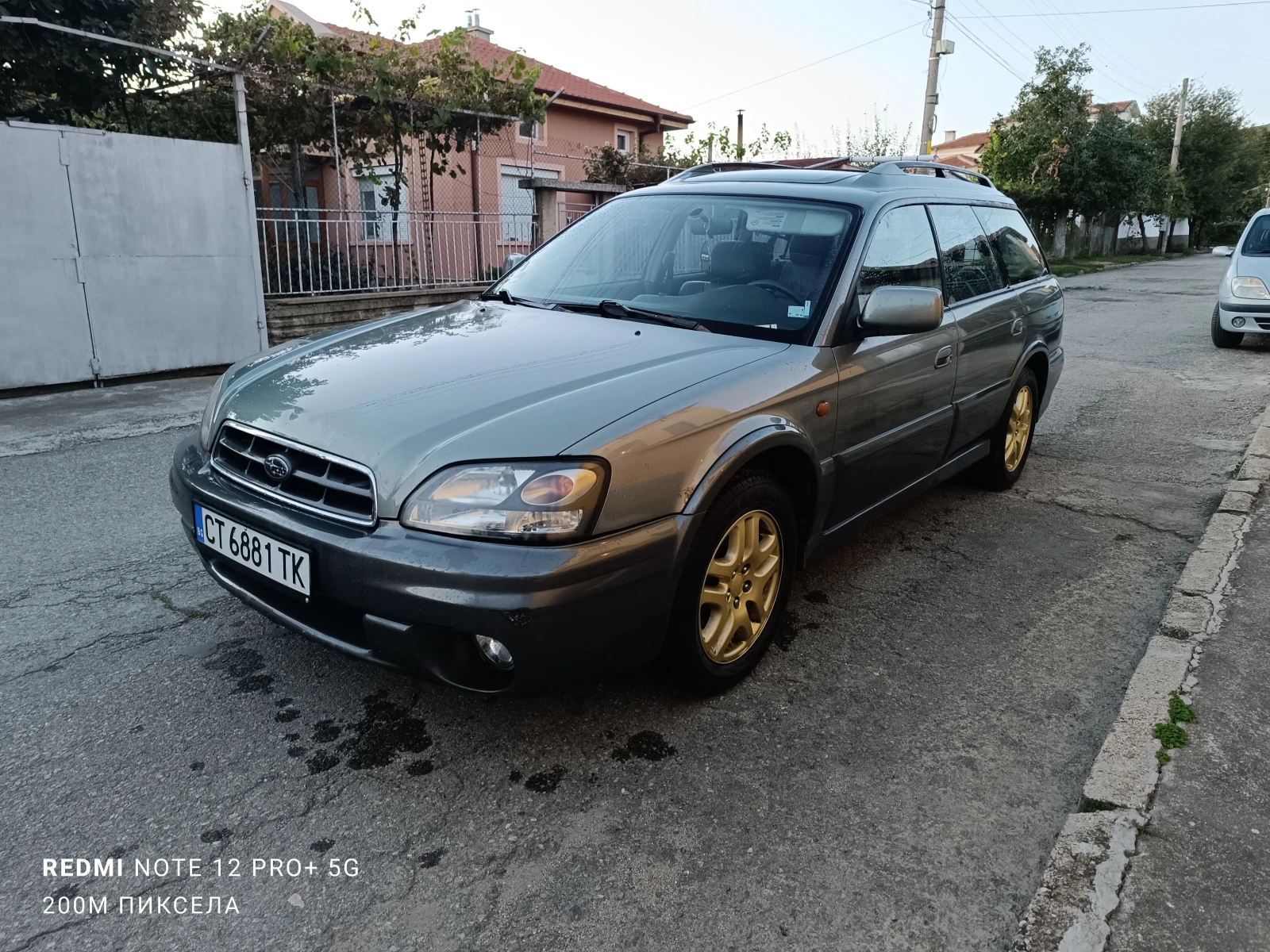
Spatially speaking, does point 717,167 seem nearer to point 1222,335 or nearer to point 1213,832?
point 1213,832

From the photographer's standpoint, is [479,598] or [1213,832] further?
[1213,832]

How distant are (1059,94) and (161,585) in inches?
1207

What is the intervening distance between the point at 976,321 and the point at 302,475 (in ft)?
10.1

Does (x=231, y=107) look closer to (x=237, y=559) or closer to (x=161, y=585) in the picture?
(x=161, y=585)

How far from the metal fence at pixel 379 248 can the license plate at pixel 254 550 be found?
23.1ft

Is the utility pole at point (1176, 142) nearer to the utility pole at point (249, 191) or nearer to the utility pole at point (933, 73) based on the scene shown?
the utility pole at point (933, 73)

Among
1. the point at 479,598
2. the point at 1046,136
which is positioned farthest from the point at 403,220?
the point at 1046,136

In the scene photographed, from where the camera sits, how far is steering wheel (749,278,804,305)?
10.5ft

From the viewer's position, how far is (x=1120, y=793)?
93.0 inches

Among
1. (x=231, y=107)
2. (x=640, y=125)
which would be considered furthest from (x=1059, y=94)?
(x=231, y=107)

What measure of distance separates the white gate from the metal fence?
65 cm

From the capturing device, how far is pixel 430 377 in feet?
8.81

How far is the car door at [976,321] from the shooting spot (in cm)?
402

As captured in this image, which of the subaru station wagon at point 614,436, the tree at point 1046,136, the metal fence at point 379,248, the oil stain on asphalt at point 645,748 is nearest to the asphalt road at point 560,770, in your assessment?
the oil stain on asphalt at point 645,748
